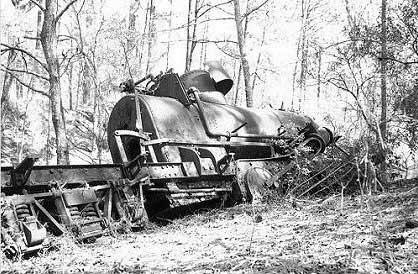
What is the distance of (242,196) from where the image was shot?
736 centimetres

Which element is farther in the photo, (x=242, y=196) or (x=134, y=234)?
(x=242, y=196)

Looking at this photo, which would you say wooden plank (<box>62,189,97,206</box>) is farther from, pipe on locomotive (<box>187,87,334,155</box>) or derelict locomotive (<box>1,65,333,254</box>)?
pipe on locomotive (<box>187,87,334,155</box>)

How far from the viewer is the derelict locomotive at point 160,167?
525cm

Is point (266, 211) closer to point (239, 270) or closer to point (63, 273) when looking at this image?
point (239, 270)

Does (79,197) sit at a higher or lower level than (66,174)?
lower

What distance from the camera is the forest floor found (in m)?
3.50

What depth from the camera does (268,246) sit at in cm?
431

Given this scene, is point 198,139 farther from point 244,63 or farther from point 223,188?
point 244,63

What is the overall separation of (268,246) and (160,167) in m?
2.90

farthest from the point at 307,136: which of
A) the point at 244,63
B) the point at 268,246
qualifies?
the point at 244,63

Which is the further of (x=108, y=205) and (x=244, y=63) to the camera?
(x=244, y=63)

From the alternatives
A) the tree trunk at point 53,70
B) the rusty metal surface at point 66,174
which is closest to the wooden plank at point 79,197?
the rusty metal surface at point 66,174

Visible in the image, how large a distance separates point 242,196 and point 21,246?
3.81 metres

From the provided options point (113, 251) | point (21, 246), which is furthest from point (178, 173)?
point (21, 246)
